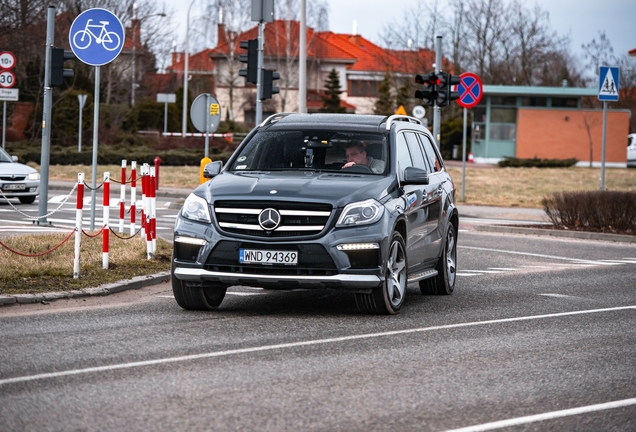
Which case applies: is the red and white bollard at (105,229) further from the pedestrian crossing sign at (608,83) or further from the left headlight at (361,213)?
the pedestrian crossing sign at (608,83)

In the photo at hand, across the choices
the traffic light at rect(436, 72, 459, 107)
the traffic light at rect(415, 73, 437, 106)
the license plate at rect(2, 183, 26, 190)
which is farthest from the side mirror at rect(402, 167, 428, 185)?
the traffic light at rect(436, 72, 459, 107)

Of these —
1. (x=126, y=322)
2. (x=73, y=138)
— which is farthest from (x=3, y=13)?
(x=126, y=322)

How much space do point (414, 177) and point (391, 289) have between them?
1.16 m

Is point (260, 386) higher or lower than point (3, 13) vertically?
lower

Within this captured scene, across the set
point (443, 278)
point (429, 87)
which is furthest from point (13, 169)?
point (443, 278)

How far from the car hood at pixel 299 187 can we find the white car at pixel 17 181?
53.8 ft

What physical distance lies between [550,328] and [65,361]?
434 centimetres

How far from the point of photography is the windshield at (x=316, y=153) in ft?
37.0

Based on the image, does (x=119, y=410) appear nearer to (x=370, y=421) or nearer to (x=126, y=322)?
(x=370, y=421)

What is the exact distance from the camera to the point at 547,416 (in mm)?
6441

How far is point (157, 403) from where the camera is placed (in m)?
6.47

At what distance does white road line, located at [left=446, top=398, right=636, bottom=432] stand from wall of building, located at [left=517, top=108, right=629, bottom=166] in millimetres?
62116

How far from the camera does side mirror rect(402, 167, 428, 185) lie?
11.1m

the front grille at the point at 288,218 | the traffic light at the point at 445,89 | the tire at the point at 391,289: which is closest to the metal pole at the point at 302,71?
the traffic light at the point at 445,89
